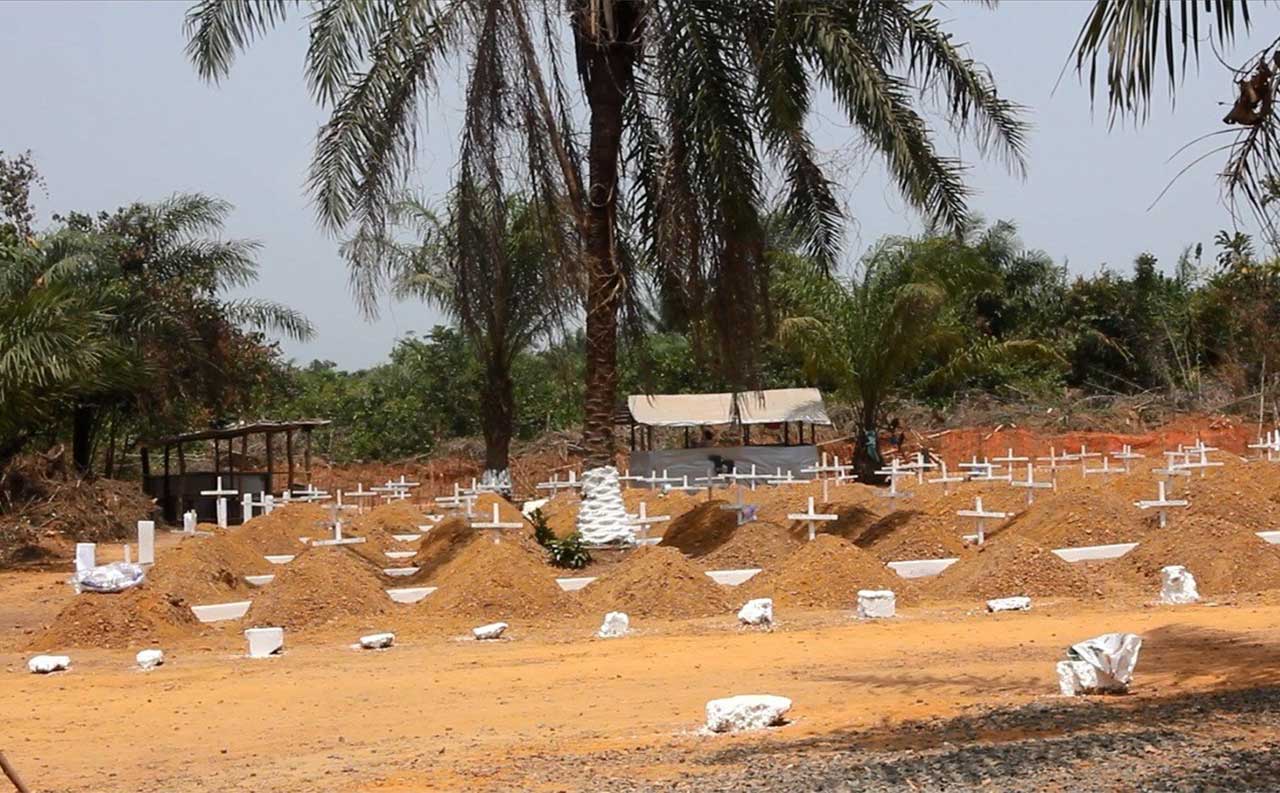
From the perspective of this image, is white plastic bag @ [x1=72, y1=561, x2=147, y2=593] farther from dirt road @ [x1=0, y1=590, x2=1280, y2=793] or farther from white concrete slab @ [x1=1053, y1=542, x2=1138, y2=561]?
white concrete slab @ [x1=1053, y1=542, x2=1138, y2=561]

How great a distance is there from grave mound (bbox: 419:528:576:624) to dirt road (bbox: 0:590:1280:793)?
44 centimetres

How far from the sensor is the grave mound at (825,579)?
14594 mm

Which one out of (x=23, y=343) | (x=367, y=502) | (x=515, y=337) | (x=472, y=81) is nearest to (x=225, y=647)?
(x=472, y=81)

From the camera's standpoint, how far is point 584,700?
31.9 ft

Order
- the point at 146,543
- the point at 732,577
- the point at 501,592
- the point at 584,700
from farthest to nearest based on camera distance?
the point at 146,543
the point at 732,577
the point at 501,592
the point at 584,700

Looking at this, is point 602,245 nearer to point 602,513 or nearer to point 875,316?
point 602,513

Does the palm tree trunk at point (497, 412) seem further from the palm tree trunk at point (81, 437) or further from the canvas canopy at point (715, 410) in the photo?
the palm tree trunk at point (81, 437)

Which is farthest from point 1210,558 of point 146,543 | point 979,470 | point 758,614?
point 979,470

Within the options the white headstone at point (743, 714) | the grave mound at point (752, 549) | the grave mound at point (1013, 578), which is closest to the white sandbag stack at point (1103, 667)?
the white headstone at point (743, 714)

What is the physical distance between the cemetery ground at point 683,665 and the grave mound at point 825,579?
3 cm

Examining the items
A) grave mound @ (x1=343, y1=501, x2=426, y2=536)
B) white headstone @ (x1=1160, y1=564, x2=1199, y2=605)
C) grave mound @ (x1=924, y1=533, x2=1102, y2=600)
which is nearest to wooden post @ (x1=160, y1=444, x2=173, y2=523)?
grave mound @ (x1=343, y1=501, x2=426, y2=536)

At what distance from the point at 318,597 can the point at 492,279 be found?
19.0 feet

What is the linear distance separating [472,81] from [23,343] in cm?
856

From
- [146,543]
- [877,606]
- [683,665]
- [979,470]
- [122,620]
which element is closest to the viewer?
[683,665]
